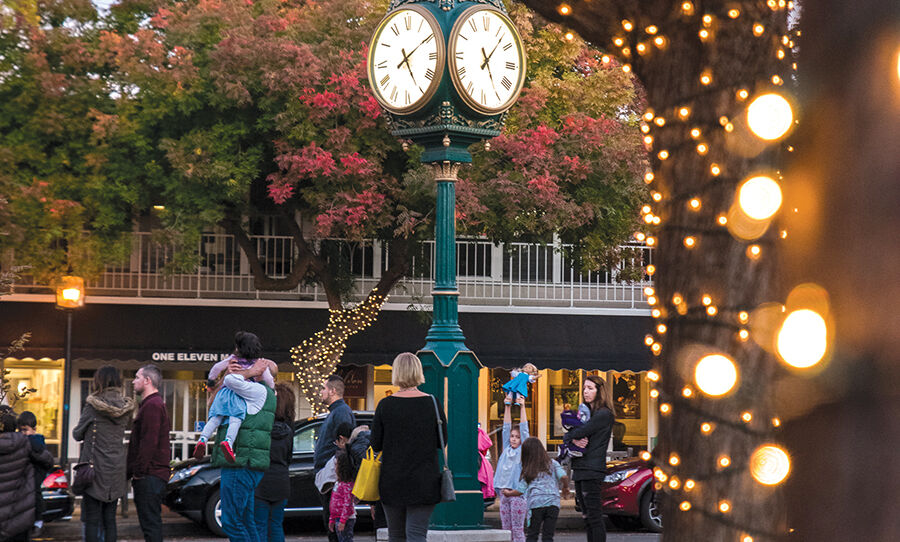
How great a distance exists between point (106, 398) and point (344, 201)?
30.6 feet

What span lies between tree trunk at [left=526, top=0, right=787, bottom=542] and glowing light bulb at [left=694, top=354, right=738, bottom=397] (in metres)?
0.03

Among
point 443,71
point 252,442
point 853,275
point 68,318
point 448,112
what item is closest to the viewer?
point 853,275

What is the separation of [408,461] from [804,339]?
5.88 m

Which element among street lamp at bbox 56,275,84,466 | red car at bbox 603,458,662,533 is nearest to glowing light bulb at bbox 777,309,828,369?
red car at bbox 603,458,662,533

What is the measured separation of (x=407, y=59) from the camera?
438 inches

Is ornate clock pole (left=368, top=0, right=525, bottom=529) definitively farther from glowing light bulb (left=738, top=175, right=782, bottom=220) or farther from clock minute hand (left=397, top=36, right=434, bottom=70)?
glowing light bulb (left=738, top=175, right=782, bottom=220)

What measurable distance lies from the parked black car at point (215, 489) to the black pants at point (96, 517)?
533cm

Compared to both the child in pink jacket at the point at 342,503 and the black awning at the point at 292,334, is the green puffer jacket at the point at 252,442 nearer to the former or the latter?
the child in pink jacket at the point at 342,503

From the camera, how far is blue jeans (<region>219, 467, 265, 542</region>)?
30.6ft

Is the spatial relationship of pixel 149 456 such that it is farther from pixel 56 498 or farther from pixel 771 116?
pixel 771 116

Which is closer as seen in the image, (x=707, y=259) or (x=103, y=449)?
(x=707, y=259)

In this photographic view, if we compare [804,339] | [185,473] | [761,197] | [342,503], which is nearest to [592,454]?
[342,503]

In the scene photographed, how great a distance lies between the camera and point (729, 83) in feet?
11.8

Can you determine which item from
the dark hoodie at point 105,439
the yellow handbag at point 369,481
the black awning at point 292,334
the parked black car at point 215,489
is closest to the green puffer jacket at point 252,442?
the dark hoodie at point 105,439
